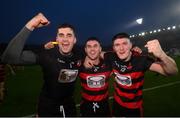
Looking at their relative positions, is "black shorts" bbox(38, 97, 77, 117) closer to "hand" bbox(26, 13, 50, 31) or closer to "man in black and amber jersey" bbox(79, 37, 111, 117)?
"man in black and amber jersey" bbox(79, 37, 111, 117)

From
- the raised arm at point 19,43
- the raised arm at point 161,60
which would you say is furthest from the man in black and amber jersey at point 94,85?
the raised arm at point 19,43

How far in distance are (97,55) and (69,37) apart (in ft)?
3.64

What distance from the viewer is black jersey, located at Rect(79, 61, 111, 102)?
16.8 feet

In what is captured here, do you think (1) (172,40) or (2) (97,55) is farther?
(1) (172,40)

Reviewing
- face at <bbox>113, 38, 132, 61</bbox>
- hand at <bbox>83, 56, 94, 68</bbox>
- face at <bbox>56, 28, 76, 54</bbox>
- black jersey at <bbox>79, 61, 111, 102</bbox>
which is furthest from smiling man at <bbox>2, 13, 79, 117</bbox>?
face at <bbox>113, 38, 132, 61</bbox>

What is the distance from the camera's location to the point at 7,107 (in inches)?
398

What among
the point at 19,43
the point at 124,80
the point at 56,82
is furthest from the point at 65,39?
the point at 124,80

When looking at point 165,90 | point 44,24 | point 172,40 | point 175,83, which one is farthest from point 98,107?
point 172,40

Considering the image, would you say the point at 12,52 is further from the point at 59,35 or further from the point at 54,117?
the point at 54,117

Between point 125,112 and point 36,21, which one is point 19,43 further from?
point 125,112

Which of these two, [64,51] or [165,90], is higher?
[64,51]

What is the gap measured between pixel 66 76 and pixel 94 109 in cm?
102

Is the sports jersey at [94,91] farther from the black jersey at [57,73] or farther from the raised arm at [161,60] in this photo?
the raised arm at [161,60]

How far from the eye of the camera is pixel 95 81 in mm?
5176
